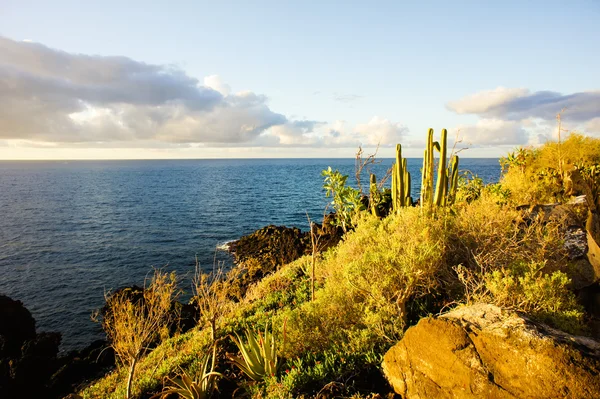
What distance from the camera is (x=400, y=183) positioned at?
13.2 metres

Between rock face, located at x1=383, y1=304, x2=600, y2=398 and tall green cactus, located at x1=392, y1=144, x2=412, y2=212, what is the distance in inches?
304

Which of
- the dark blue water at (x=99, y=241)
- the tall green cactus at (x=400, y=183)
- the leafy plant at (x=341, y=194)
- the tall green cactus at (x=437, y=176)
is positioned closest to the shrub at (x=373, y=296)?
the tall green cactus at (x=437, y=176)

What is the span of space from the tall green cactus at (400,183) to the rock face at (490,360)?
25.3 ft

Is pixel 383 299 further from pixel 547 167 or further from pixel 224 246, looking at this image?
pixel 224 246

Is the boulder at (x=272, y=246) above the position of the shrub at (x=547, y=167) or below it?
below

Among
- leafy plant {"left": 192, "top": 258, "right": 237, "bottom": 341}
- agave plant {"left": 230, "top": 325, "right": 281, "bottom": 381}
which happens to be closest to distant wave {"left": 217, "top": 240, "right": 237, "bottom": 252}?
leafy plant {"left": 192, "top": 258, "right": 237, "bottom": 341}

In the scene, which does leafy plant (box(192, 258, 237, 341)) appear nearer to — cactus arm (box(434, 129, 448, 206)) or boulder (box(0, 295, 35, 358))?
cactus arm (box(434, 129, 448, 206))

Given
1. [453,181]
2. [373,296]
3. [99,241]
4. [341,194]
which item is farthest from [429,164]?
[99,241]

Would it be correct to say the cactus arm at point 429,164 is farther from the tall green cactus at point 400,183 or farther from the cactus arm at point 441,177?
the tall green cactus at point 400,183

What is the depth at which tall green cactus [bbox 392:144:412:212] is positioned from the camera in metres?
13.1

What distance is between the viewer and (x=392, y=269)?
779cm

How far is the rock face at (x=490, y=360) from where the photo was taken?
174 inches

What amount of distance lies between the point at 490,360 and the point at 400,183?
8.85m

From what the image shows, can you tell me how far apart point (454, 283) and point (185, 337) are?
33.3 ft
